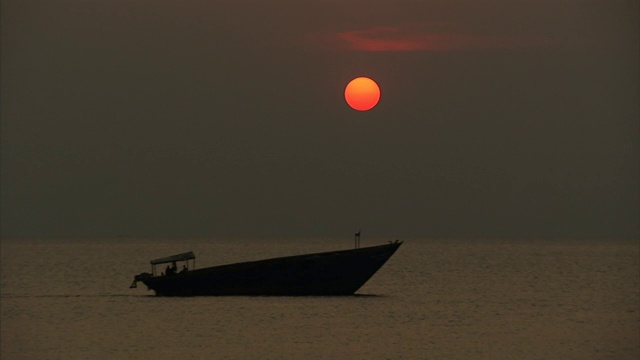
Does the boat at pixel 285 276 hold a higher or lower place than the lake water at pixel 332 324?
higher

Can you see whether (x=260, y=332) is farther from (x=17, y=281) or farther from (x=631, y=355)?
(x=17, y=281)

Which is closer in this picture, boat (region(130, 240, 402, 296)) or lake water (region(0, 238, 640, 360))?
lake water (region(0, 238, 640, 360))

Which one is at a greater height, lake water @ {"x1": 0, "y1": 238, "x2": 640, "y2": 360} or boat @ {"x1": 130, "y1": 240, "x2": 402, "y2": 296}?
boat @ {"x1": 130, "y1": 240, "x2": 402, "y2": 296}

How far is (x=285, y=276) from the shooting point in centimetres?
4062

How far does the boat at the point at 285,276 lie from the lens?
131ft

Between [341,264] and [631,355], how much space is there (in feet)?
45.9

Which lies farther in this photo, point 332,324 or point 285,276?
point 285,276

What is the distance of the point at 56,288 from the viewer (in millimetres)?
58531

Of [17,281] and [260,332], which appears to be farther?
[17,281]

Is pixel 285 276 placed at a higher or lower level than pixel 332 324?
higher

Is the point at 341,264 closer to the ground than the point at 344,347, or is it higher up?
higher up

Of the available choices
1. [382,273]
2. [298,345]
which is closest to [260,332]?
[298,345]

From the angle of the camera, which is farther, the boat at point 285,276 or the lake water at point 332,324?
the boat at point 285,276

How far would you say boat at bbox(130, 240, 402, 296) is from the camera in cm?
3997
